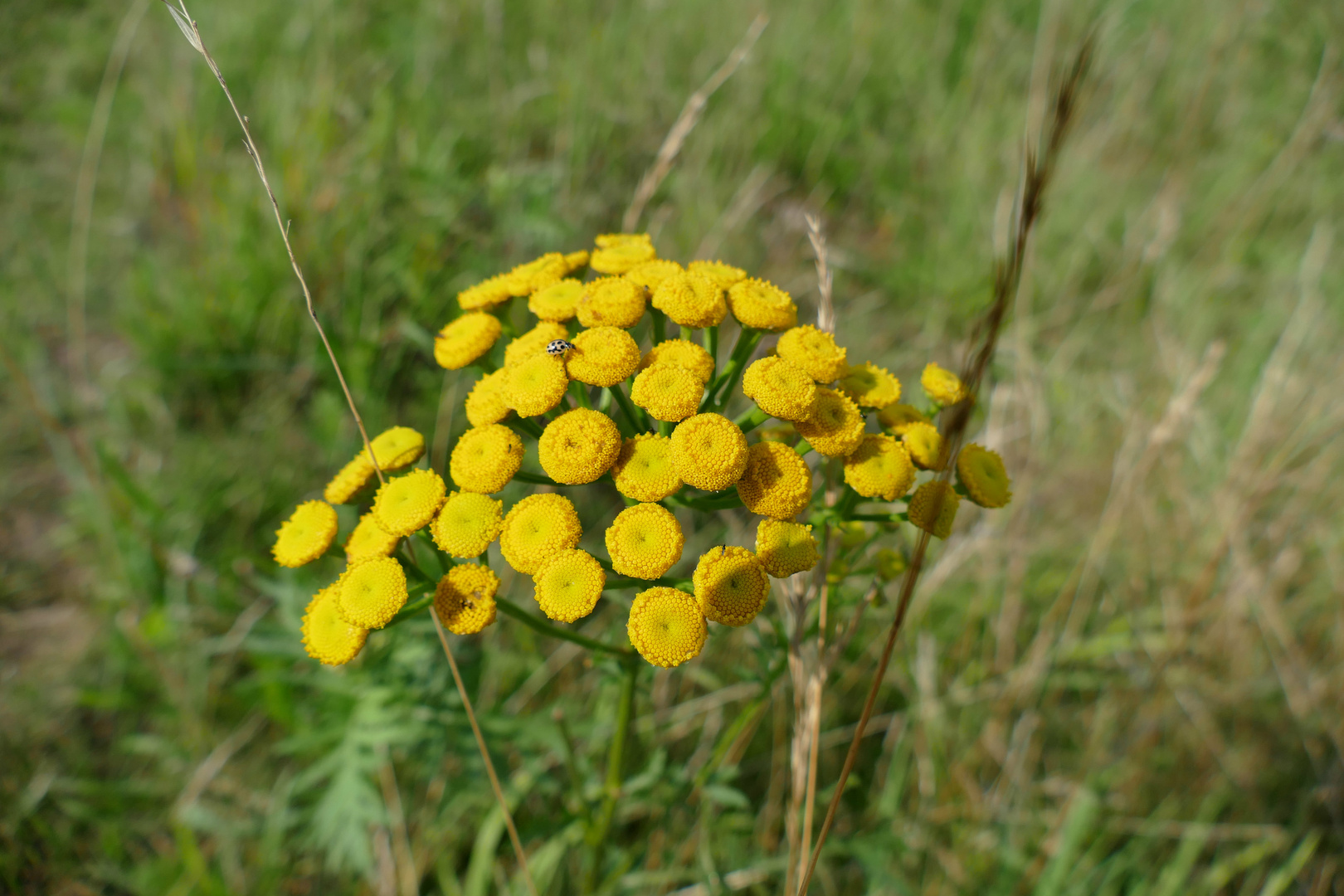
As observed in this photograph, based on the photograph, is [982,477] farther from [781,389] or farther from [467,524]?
[467,524]

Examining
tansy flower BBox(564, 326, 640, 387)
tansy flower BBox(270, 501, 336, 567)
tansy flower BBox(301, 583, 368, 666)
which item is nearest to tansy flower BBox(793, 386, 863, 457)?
tansy flower BBox(564, 326, 640, 387)

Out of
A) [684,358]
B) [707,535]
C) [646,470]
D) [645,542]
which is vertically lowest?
[707,535]

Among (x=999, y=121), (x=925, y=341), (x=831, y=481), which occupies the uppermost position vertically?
(x=999, y=121)

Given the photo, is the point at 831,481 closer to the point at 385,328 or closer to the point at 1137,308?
the point at 385,328

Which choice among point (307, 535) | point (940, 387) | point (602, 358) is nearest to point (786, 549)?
point (602, 358)

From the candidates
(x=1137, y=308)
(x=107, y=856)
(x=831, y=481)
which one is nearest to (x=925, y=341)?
(x=1137, y=308)

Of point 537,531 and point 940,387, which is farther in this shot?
point 940,387

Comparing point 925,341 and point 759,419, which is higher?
point 759,419
